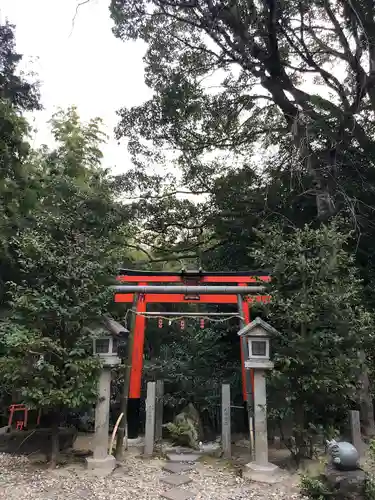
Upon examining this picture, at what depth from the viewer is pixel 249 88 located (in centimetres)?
834

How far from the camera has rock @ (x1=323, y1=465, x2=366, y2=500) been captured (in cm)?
338

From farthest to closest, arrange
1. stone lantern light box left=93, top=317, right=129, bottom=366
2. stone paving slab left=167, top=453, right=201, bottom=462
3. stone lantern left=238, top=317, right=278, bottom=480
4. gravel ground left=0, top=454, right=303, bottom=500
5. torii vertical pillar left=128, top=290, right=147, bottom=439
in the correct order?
torii vertical pillar left=128, top=290, right=147, bottom=439 → stone paving slab left=167, top=453, right=201, bottom=462 → stone lantern light box left=93, top=317, right=129, bottom=366 → stone lantern left=238, top=317, right=278, bottom=480 → gravel ground left=0, top=454, right=303, bottom=500

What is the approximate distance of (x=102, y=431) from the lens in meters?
4.55

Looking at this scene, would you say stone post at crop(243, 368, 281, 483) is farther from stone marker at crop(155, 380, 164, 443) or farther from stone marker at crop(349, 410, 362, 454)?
stone marker at crop(155, 380, 164, 443)

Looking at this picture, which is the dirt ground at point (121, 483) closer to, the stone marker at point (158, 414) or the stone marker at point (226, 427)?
the stone marker at point (226, 427)

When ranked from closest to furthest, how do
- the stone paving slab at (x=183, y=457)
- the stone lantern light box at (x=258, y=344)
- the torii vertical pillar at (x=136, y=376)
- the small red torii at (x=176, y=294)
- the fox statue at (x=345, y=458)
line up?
the fox statue at (x=345, y=458) → the stone lantern light box at (x=258, y=344) → the stone paving slab at (x=183, y=457) → the torii vertical pillar at (x=136, y=376) → the small red torii at (x=176, y=294)

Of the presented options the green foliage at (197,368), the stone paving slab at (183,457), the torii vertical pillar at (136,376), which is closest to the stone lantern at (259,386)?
the stone paving slab at (183,457)

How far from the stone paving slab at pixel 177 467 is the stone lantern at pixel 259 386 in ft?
2.43

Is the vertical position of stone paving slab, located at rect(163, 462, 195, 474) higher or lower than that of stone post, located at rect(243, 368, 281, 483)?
lower

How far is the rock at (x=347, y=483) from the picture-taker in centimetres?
338

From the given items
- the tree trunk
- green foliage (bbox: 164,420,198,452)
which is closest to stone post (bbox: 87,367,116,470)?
green foliage (bbox: 164,420,198,452)

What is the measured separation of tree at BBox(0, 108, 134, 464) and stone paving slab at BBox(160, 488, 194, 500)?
132 cm

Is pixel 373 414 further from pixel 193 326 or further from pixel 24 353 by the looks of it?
pixel 24 353

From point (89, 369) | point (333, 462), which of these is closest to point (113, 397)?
point (89, 369)
